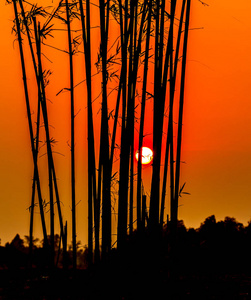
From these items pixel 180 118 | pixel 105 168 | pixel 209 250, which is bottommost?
pixel 209 250

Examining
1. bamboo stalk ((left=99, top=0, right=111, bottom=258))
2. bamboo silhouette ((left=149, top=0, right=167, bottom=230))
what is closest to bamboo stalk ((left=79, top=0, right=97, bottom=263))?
bamboo stalk ((left=99, top=0, right=111, bottom=258))

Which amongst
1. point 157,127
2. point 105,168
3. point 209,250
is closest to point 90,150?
point 105,168

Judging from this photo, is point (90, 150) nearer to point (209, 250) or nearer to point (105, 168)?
point (105, 168)

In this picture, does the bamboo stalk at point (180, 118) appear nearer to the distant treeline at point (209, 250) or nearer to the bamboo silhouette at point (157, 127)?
the bamboo silhouette at point (157, 127)

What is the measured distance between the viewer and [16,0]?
3.66 metres

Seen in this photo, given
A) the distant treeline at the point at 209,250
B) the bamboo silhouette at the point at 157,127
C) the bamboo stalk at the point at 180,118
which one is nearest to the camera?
the bamboo silhouette at the point at 157,127

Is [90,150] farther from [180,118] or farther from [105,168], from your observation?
[180,118]

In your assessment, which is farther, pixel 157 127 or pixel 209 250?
pixel 209 250

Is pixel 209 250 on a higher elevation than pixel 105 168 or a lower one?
lower

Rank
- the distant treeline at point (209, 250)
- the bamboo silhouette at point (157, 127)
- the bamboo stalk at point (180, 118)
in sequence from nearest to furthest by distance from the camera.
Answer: the bamboo silhouette at point (157, 127), the bamboo stalk at point (180, 118), the distant treeline at point (209, 250)

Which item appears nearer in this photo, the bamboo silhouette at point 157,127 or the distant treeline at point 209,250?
the bamboo silhouette at point 157,127

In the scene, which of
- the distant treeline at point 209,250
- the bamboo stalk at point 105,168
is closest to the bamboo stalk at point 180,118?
the bamboo stalk at point 105,168

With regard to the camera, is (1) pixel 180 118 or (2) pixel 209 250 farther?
(2) pixel 209 250

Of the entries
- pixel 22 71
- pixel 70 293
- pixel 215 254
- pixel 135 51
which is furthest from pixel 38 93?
pixel 215 254
